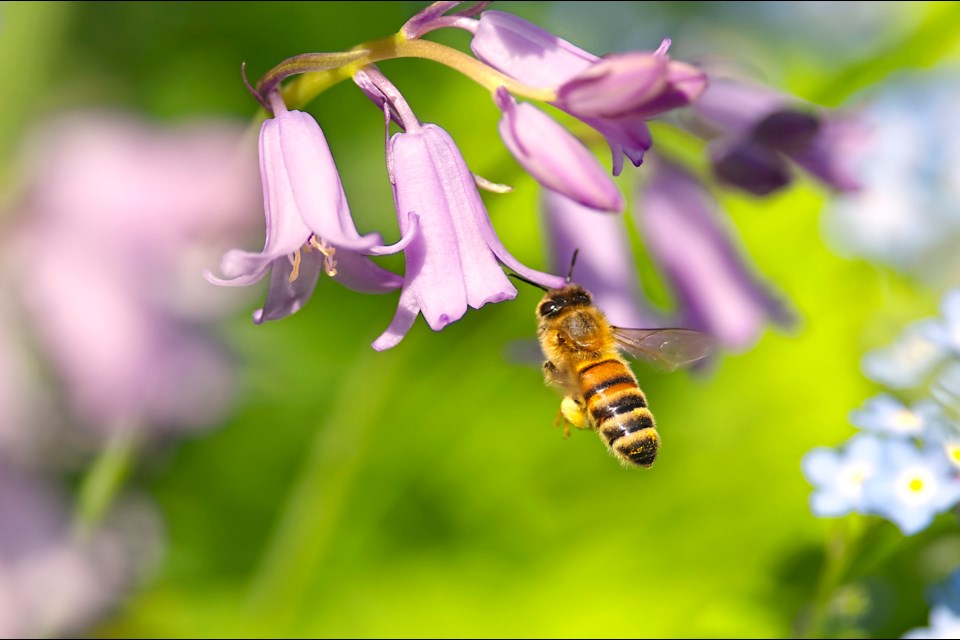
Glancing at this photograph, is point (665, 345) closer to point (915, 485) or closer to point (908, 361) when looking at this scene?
point (908, 361)

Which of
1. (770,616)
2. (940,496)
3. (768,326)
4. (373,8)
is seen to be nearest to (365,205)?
(373,8)

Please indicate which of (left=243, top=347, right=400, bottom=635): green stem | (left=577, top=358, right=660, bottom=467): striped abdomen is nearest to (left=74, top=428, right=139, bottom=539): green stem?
(left=243, top=347, right=400, bottom=635): green stem

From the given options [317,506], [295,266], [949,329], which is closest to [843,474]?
[949,329]

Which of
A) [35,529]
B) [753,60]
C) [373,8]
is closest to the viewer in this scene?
[35,529]

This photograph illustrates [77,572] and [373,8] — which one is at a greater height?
[373,8]

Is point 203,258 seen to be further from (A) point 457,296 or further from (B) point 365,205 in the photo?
(B) point 365,205

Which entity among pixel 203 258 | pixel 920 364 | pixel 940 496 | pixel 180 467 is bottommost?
pixel 940 496

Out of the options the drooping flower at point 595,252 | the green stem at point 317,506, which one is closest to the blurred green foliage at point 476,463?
the green stem at point 317,506
